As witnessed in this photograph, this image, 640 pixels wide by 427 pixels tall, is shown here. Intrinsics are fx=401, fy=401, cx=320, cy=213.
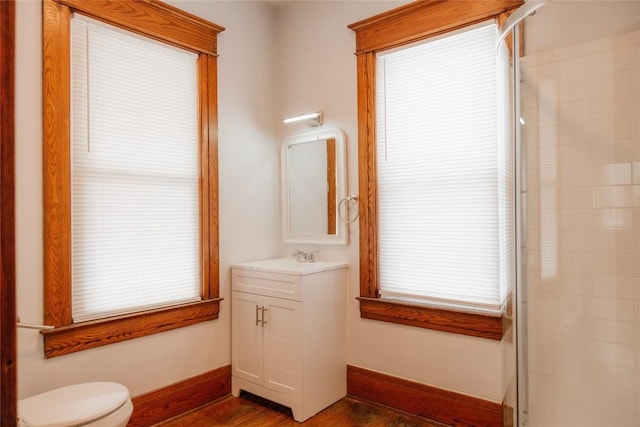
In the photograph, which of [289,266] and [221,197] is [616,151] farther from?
[221,197]

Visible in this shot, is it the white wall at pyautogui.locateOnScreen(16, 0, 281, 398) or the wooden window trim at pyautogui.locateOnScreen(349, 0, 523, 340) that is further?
the wooden window trim at pyautogui.locateOnScreen(349, 0, 523, 340)

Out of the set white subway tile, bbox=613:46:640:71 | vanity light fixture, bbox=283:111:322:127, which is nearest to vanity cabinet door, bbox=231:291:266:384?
vanity light fixture, bbox=283:111:322:127

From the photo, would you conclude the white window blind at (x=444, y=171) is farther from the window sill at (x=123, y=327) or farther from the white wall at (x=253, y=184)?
the window sill at (x=123, y=327)

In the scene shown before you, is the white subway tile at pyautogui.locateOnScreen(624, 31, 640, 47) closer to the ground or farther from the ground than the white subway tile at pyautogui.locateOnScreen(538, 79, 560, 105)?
farther from the ground

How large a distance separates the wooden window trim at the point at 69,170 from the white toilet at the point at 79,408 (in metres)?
0.31

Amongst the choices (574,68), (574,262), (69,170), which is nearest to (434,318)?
(574,262)

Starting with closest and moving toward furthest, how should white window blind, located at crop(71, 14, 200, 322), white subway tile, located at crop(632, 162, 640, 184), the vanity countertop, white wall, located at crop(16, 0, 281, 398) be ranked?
white subway tile, located at crop(632, 162, 640, 184)
white wall, located at crop(16, 0, 281, 398)
white window blind, located at crop(71, 14, 200, 322)
the vanity countertop

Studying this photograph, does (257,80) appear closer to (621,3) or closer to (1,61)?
(621,3)

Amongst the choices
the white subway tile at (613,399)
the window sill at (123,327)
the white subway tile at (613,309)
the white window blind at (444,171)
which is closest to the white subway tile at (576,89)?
the white window blind at (444,171)

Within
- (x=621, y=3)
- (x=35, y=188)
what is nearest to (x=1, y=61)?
(x=35, y=188)

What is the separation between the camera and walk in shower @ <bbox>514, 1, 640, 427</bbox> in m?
1.55

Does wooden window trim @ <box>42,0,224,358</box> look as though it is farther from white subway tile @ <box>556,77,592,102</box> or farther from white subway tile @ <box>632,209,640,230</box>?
white subway tile @ <box>632,209,640,230</box>

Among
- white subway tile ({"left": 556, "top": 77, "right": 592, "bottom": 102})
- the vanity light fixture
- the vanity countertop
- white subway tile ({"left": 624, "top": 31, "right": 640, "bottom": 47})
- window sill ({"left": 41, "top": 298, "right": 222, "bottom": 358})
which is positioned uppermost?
the vanity light fixture

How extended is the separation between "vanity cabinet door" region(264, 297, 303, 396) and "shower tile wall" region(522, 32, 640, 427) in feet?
4.00
